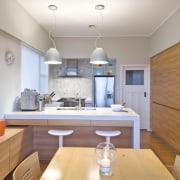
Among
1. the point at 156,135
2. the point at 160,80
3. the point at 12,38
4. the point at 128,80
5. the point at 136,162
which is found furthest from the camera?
the point at 128,80

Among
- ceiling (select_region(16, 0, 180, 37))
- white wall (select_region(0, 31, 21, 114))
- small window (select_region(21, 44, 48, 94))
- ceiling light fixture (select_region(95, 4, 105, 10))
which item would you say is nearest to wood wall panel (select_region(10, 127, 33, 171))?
white wall (select_region(0, 31, 21, 114))

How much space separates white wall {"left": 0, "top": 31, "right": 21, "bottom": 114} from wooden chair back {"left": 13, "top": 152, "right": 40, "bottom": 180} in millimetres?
2042

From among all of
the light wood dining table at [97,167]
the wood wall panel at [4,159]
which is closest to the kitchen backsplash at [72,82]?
the wood wall panel at [4,159]

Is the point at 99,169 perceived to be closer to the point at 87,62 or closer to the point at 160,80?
the point at 160,80

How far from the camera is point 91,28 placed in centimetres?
577

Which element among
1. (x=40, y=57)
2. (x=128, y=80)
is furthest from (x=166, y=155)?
(x=40, y=57)

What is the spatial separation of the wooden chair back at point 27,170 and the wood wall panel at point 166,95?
334cm

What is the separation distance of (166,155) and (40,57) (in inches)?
→ 151

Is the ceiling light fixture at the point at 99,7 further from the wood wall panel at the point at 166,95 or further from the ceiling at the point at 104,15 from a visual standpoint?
→ the wood wall panel at the point at 166,95

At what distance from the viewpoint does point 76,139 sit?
13.1ft

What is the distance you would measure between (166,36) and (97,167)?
4207 mm

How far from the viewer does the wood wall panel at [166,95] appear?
4438mm

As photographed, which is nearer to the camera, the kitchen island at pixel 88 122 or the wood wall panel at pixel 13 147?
the wood wall panel at pixel 13 147

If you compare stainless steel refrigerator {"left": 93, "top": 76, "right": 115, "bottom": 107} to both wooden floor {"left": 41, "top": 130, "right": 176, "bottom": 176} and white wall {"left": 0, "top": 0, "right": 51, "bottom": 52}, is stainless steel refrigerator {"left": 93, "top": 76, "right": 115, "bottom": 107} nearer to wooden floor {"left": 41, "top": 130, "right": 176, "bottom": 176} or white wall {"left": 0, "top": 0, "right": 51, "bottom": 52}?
wooden floor {"left": 41, "top": 130, "right": 176, "bottom": 176}
